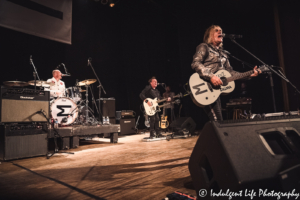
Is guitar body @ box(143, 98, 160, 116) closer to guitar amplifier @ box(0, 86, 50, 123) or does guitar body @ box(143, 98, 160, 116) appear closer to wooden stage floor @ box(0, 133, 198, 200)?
guitar amplifier @ box(0, 86, 50, 123)

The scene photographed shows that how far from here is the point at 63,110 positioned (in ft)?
14.3

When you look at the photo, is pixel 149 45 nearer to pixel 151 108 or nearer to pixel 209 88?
pixel 151 108

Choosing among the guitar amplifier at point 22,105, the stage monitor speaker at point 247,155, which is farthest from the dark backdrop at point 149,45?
the stage monitor speaker at point 247,155

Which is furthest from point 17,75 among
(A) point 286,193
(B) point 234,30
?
(B) point 234,30

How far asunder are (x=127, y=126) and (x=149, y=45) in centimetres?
417

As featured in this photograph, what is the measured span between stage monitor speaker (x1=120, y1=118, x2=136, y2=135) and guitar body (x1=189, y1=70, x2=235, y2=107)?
5.24 meters

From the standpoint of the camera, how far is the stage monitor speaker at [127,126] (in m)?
7.09

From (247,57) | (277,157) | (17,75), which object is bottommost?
(277,157)

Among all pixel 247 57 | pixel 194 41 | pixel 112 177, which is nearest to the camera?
pixel 112 177

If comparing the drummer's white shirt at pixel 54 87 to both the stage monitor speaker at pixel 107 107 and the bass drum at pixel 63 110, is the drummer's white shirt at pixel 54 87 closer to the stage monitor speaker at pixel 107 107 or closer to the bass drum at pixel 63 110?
the bass drum at pixel 63 110

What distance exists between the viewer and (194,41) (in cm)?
792

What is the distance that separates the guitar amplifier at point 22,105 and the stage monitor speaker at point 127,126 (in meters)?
3.83

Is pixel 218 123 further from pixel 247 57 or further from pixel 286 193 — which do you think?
Answer: pixel 247 57

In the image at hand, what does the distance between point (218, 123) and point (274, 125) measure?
0.38 m
